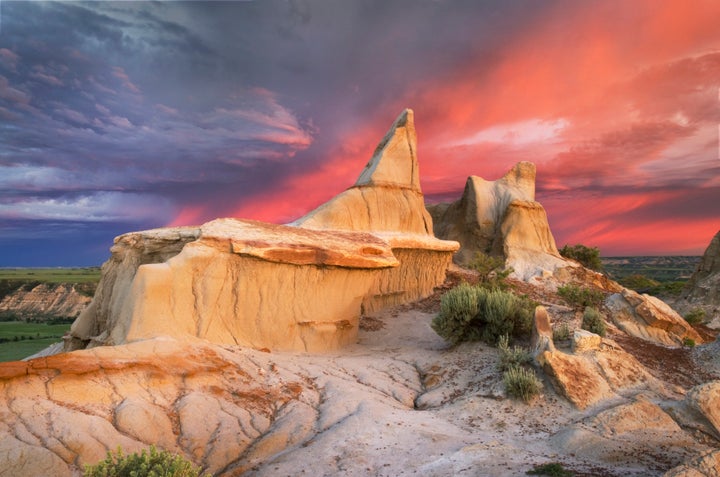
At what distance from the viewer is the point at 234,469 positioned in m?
7.39

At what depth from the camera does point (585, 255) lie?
3941cm

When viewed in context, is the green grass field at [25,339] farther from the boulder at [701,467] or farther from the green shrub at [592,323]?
the boulder at [701,467]

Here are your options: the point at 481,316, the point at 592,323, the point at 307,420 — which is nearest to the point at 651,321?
the point at 592,323

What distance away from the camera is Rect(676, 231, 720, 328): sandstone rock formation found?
93.1ft

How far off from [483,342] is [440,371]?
185 cm

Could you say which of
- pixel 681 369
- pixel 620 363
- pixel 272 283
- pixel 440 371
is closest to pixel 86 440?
pixel 272 283

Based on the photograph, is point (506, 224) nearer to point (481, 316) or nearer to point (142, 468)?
point (481, 316)

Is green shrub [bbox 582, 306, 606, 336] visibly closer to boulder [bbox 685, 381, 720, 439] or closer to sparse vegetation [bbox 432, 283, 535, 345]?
sparse vegetation [bbox 432, 283, 535, 345]

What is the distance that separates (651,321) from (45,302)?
7104 cm

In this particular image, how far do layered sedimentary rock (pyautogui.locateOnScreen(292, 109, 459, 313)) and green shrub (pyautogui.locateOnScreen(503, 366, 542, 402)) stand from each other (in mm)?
9547

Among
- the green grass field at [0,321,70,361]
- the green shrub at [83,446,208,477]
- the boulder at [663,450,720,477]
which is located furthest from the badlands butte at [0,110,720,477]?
the green grass field at [0,321,70,361]

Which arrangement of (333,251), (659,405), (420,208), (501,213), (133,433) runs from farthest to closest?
(501,213) < (420,208) < (333,251) < (659,405) < (133,433)

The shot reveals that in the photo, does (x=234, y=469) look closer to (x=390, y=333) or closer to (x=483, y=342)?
(x=483, y=342)

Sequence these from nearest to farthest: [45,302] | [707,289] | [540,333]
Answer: [540,333] < [707,289] < [45,302]
